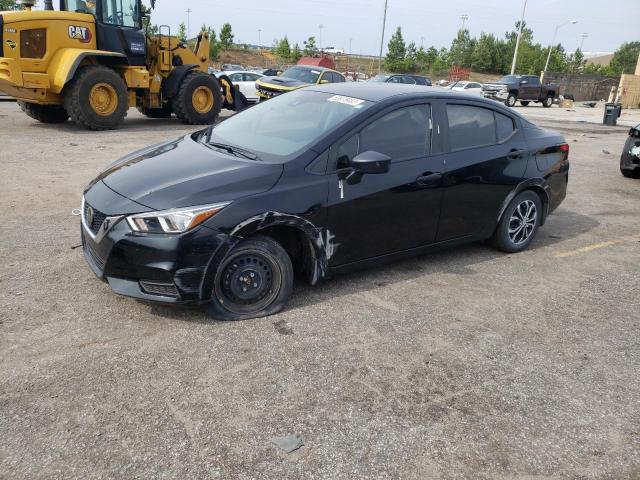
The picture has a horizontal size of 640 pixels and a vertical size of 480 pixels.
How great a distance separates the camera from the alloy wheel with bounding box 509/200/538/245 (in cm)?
549

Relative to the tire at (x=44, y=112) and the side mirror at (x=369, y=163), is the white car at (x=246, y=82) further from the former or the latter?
the side mirror at (x=369, y=163)

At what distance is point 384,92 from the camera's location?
181 inches

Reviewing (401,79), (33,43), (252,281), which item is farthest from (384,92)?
(401,79)

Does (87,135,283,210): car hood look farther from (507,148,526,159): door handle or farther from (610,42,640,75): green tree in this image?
(610,42,640,75): green tree

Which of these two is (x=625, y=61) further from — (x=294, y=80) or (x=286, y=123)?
(x=286, y=123)

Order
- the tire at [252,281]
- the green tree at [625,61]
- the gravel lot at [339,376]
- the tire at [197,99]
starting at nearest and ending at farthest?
the gravel lot at [339,376]
the tire at [252,281]
the tire at [197,99]
the green tree at [625,61]

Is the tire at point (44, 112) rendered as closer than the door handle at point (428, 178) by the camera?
No

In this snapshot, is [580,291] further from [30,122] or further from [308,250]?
[30,122]

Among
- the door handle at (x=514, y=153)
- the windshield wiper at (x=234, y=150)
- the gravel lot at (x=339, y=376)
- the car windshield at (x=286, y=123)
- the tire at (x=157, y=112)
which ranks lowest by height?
the gravel lot at (x=339, y=376)

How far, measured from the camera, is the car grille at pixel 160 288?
11.6 feet

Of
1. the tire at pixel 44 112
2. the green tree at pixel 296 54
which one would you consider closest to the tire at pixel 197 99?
the tire at pixel 44 112

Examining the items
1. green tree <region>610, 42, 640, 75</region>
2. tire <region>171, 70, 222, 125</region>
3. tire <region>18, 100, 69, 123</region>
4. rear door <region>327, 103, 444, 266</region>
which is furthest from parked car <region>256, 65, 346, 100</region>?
green tree <region>610, 42, 640, 75</region>

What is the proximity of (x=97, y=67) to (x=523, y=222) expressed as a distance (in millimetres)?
9996

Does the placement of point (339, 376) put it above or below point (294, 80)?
below
